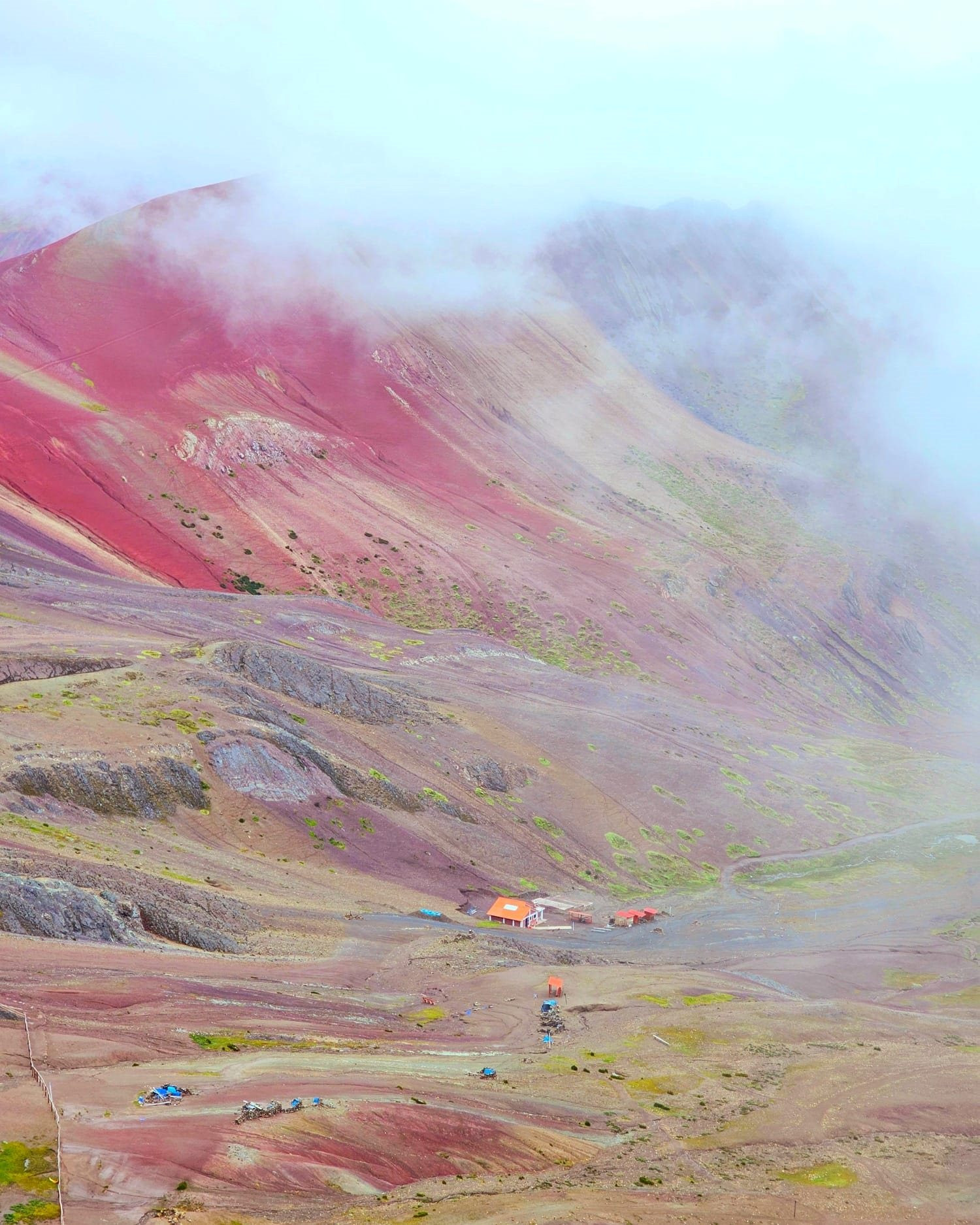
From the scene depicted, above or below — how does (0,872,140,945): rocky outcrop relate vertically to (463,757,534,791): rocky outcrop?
above

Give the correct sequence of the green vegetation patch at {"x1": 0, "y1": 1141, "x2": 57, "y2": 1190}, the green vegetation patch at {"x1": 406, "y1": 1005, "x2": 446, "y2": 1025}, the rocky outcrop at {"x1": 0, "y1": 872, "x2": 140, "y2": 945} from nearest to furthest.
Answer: the green vegetation patch at {"x1": 0, "y1": 1141, "x2": 57, "y2": 1190} → the rocky outcrop at {"x1": 0, "y1": 872, "x2": 140, "y2": 945} → the green vegetation patch at {"x1": 406, "y1": 1005, "x2": 446, "y2": 1025}

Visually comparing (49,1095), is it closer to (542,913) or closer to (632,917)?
(542,913)

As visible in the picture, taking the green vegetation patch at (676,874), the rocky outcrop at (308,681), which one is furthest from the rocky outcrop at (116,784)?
the green vegetation patch at (676,874)

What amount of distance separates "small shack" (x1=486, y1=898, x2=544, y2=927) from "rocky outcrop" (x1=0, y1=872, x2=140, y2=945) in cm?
1765

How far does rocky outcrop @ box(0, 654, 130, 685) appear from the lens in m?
51.0

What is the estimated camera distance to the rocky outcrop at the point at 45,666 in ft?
167

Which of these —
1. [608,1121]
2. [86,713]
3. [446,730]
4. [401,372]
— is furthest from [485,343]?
[608,1121]

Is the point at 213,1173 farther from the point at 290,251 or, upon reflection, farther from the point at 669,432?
the point at 669,432

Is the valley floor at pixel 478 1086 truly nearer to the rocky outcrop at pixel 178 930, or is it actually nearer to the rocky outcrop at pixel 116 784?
the rocky outcrop at pixel 178 930

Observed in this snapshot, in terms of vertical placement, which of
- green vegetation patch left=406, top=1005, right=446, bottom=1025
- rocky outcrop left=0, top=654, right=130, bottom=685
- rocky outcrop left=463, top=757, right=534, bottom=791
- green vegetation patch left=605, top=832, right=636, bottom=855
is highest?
rocky outcrop left=0, top=654, right=130, bottom=685

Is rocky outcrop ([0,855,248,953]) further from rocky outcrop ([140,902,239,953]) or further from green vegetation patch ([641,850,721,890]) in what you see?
green vegetation patch ([641,850,721,890])

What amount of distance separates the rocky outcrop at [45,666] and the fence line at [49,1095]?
27.4 m

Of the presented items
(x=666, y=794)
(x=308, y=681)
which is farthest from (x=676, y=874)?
(x=308, y=681)

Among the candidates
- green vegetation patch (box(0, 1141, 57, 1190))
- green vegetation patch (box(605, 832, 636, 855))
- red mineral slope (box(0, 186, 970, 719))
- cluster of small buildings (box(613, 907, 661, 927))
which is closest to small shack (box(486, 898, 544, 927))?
cluster of small buildings (box(613, 907, 661, 927))
